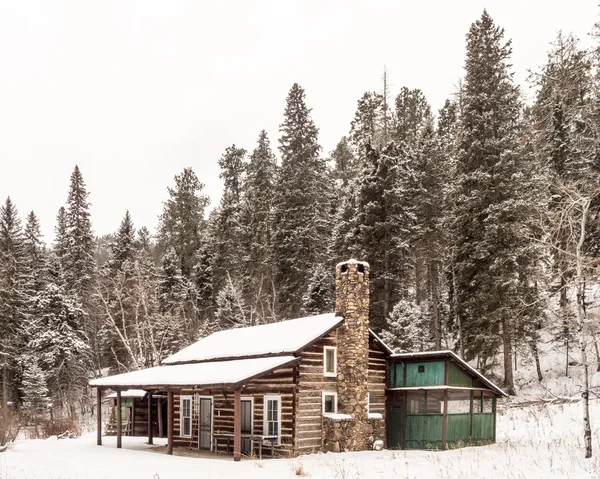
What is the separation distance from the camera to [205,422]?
2588 cm

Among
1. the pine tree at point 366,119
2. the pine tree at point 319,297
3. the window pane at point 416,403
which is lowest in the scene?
the window pane at point 416,403

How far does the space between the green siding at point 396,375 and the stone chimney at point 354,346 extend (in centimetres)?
251

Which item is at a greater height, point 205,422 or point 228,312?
point 228,312

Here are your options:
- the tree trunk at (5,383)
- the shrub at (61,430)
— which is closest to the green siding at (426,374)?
the shrub at (61,430)

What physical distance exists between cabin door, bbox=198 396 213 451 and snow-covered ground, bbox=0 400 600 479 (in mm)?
1982

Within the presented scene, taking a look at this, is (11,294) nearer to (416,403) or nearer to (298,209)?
(298,209)

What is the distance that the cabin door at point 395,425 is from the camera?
85.7ft

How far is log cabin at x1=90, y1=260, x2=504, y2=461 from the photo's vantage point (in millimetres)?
22625

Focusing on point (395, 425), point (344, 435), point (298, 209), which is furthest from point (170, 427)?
point (298, 209)

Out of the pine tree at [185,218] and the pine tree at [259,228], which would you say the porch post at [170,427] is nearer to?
the pine tree at [259,228]

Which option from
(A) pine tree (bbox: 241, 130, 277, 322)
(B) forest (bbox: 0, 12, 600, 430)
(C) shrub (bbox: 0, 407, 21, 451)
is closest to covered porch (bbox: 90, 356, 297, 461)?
(C) shrub (bbox: 0, 407, 21, 451)

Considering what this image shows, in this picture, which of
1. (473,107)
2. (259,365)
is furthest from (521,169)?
(259,365)

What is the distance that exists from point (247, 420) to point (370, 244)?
61.0ft

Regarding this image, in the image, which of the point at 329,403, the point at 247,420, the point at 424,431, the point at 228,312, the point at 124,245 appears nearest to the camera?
the point at 247,420
